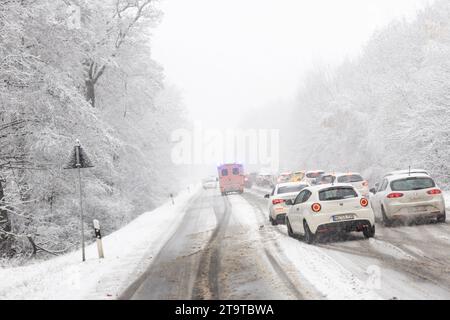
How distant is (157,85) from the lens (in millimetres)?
32156

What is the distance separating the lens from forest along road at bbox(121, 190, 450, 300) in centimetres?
789

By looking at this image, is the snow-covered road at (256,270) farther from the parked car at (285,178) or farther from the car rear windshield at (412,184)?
the parked car at (285,178)

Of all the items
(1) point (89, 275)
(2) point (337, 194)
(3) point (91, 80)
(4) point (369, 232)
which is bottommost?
(1) point (89, 275)

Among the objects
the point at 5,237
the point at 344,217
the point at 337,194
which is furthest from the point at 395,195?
the point at 5,237

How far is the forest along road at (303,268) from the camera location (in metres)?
7.89

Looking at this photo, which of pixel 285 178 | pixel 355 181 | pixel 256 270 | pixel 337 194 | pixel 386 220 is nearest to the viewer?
pixel 256 270

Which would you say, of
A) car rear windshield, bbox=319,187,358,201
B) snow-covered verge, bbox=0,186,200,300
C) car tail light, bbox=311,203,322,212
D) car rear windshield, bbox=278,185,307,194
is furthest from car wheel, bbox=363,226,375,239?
car rear windshield, bbox=278,185,307,194

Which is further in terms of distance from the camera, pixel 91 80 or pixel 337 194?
pixel 91 80

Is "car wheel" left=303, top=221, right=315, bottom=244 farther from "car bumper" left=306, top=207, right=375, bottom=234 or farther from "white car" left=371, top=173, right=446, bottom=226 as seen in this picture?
"white car" left=371, top=173, right=446, bottom=226

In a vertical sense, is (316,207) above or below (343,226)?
above

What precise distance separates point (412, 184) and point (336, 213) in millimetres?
3542

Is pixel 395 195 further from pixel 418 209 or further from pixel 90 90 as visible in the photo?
pixel 90 90

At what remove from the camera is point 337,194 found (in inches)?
534

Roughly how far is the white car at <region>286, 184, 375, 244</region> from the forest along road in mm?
354
